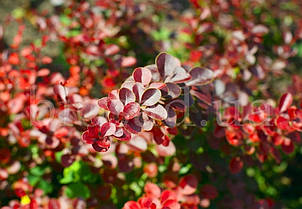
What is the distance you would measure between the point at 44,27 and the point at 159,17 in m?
0.89

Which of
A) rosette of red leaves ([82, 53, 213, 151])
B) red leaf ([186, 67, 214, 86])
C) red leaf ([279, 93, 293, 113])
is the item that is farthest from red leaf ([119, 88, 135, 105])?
red leaf ([279, 93, 293, 113])

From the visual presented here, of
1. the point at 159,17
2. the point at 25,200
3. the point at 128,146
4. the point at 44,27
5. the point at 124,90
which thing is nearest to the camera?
the point at 124,90

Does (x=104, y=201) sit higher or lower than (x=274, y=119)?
lower

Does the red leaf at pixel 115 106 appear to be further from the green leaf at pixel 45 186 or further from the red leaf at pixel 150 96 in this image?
the green leaf at pixel 45 186

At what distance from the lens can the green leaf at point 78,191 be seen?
1697 millimetres

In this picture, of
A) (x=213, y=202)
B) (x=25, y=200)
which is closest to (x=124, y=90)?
(x=25, y=200)

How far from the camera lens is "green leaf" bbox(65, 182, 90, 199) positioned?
5.57ft

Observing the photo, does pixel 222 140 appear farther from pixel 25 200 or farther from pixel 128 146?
pixel 25 200

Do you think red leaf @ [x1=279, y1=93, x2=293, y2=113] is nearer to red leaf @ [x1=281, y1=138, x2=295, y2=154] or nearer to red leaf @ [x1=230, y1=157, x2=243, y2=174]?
red leaf @ [x1=281, y1=138, x2=295, y2=154]

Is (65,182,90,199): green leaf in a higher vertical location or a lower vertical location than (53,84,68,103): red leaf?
lower

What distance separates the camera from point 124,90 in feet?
3.91

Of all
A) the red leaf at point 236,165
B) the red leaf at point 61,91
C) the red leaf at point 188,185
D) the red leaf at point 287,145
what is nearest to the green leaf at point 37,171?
the red leaf at point 61,91

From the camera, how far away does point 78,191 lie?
1708 millimetres

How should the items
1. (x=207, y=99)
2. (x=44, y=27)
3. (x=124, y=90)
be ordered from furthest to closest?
(x=44, y=27) < (x=207, y=99) < (x=124, y=90)
